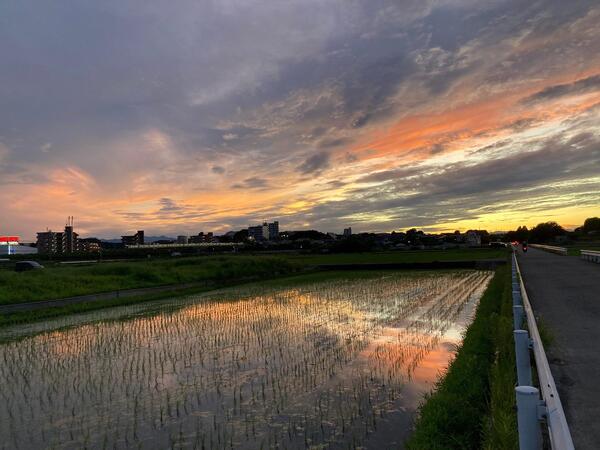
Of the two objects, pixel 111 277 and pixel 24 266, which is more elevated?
pixel 24 266

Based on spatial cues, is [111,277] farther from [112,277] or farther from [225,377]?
[225,377]

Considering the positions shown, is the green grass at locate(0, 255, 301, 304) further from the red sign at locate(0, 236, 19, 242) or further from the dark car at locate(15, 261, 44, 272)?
the red sign at locate(0, 236, 19, 242)

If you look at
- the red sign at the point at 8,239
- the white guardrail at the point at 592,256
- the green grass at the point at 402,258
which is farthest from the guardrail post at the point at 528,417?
the red sign at the point at 8,239

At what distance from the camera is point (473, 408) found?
6.83 meters

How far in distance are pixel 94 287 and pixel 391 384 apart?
24.5 m

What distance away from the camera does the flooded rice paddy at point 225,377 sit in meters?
6.84

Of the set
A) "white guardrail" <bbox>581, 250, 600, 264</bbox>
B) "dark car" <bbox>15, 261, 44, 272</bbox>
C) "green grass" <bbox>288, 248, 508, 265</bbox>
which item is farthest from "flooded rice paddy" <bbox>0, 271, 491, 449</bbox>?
"green grass" <bbox>288, 248, 508, 265</bbox>

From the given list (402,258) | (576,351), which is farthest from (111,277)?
(402,258)

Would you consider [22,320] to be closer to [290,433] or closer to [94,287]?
[94,287]

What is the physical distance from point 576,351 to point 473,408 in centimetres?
290

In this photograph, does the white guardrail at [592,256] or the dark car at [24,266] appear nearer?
the white guardrail at [592,256]

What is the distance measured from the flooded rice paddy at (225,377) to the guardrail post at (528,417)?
11.3 ft

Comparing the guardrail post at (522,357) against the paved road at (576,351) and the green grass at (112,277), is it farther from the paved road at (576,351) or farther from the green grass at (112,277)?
the green grass at (112,277)

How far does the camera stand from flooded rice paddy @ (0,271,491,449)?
6.84m
